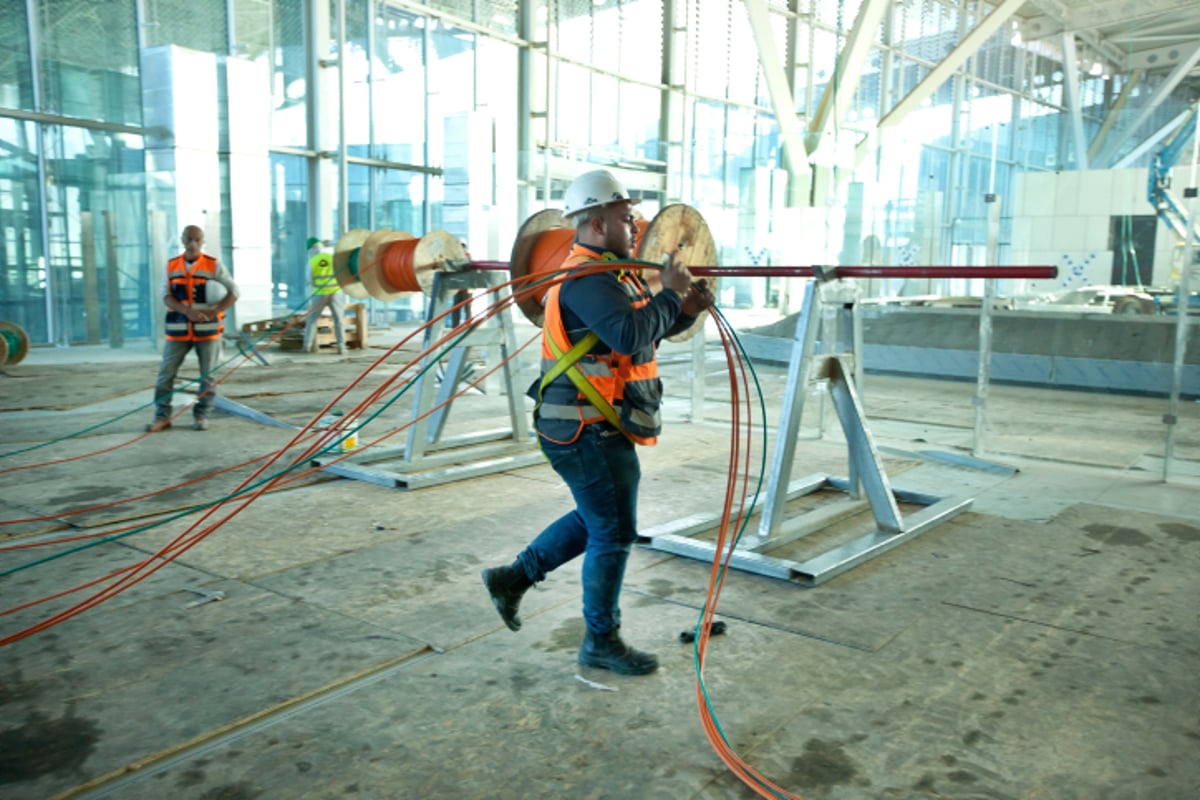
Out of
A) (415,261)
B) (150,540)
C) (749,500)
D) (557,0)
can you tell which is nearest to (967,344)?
(749,500)

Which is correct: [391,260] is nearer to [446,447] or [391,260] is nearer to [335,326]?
[446,447]

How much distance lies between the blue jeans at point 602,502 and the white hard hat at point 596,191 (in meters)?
0.86

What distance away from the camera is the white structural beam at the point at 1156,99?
9797 millimetres

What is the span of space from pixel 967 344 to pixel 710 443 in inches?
216

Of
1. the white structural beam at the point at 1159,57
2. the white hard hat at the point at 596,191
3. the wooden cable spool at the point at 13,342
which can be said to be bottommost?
the wooden cable spool at the point at 13,342

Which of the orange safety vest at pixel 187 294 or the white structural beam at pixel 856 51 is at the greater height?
the white structural beam at pixel 856 51

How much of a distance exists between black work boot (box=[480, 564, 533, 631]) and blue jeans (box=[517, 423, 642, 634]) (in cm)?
35

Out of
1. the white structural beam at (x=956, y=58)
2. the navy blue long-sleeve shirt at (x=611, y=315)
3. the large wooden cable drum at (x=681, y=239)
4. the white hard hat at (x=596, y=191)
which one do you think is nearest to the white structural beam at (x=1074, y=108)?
the white structural beam at (x=956, y=58)

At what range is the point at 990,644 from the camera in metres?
3.97

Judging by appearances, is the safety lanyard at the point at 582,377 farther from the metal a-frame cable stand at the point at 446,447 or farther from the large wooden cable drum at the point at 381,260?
the large wooden cable drum at the point at 381,260

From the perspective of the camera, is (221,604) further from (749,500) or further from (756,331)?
(756,331)

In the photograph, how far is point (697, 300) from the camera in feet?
11.7

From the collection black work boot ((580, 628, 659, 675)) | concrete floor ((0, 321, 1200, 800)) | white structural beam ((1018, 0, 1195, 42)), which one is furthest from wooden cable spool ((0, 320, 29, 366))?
white structural beam ((1018, 0, 1195, 42))

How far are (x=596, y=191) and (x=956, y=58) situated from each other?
1575 cm
